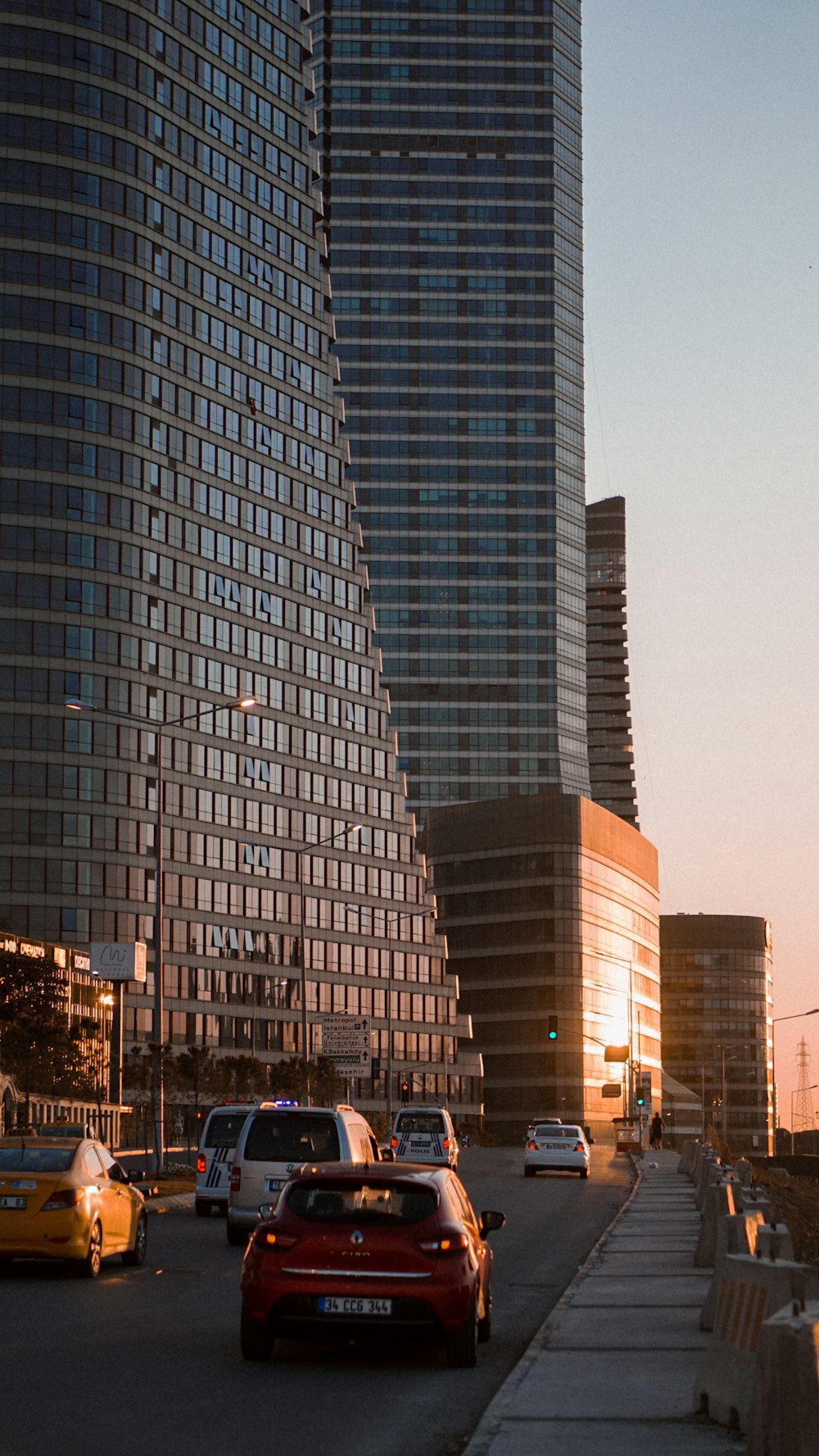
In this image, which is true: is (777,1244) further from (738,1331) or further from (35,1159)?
(35,1159)

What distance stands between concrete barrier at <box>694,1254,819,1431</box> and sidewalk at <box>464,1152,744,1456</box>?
12 cm

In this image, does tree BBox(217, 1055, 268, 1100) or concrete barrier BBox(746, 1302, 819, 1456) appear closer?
concrete barrier BBox(746, 1302, 819, 1456)

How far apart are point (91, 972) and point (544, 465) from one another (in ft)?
318

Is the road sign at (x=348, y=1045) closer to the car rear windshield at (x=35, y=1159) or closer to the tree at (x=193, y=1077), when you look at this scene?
the tree at (x=193, y=1077)

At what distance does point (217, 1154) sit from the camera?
1310 inches

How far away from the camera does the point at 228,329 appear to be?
120625 millimetres

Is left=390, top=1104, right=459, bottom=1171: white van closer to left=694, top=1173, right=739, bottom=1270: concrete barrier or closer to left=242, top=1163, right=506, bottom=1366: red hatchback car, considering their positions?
left=694, top=1173, right=739, bottom=1270: concrete barrier

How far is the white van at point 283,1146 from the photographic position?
23969mm

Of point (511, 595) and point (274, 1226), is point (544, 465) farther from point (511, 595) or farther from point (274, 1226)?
point (274, 1226)

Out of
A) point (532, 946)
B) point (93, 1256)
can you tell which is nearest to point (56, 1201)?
point (93, 1256)

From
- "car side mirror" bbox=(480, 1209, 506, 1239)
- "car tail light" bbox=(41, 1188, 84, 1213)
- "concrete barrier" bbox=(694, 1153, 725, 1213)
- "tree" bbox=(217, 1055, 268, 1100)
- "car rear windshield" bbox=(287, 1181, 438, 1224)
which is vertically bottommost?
"tree" bbox=(217, 1055, 268, 1100)

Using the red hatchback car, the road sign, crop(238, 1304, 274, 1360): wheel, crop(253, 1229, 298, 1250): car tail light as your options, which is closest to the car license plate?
the red hatchback car

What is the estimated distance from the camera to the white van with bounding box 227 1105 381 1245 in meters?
24.0

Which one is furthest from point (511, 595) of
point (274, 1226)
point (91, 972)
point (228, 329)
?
point (274, 1226)
